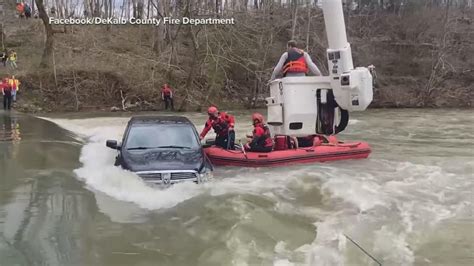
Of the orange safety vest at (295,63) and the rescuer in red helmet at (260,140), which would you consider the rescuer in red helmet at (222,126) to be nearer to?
the rescuer in red helmet at (260,140)

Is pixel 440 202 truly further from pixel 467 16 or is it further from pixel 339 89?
pixel 467 16

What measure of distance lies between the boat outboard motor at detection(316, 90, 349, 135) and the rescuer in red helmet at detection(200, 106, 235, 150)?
213 centimetres

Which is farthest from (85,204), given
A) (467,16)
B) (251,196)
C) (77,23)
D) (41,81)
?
(467,16)

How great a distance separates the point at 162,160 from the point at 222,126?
11.0 feet

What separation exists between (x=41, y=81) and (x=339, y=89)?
23875 mm

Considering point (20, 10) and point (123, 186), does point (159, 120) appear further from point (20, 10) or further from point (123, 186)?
point (20, 10)

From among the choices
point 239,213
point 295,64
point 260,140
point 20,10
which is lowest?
point 239,213

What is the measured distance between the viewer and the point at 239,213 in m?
8.84

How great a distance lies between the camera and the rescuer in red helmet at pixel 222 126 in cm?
1292

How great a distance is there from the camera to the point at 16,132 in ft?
60.5

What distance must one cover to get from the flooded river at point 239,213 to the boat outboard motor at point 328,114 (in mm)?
951
